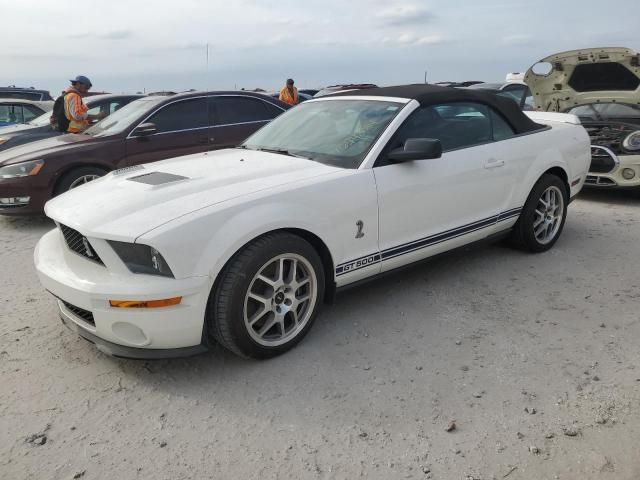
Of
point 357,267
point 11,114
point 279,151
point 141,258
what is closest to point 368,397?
point 357,267

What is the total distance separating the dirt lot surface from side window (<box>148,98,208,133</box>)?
329 cm

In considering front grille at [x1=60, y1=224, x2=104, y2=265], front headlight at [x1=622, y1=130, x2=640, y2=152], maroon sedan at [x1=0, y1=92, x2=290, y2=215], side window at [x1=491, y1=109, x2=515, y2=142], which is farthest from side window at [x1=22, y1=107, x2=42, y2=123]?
front headlight at [x1=622, y1=130, x2=640, y2=152]

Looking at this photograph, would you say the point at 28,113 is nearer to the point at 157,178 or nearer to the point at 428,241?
the point at 157,178

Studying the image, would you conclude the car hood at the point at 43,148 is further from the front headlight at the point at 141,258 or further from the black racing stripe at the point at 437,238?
the black racing stripe at the point at 437,238

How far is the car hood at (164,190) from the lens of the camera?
2742mm

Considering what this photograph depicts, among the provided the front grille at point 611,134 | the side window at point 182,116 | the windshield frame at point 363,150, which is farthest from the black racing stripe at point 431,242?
the side window at point 182,116

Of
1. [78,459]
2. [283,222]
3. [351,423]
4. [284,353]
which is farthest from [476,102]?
[78,459]

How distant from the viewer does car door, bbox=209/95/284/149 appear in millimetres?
6996

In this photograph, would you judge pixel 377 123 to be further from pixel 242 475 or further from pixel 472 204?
pixel 242 475

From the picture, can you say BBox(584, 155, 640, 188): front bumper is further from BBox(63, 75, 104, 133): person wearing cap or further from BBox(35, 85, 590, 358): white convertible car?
BBox(63, 75, 104, 133): person wearing cap

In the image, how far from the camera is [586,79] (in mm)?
7316

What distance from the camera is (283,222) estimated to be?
9.61 feet

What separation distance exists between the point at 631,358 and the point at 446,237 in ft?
4.51

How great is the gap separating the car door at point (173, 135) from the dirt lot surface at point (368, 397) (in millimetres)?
2900
